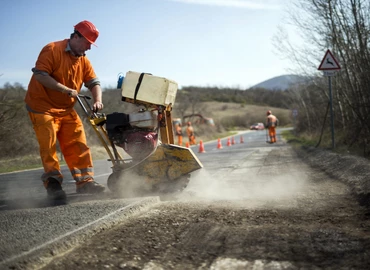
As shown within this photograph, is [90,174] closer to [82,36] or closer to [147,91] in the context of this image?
[147,91]

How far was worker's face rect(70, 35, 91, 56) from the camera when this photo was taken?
6035 millimetres

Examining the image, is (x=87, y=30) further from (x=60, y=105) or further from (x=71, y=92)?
(x=60, y=105)

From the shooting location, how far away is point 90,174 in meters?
6.38

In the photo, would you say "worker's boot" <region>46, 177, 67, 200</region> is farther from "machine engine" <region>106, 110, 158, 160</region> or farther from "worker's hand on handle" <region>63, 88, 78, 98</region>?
"worker's hand on handle" <region>63, 88, 78, 98</region>

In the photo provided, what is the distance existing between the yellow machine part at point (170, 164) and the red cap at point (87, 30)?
5.60 ft

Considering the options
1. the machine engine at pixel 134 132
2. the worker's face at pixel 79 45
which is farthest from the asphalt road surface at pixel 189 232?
the worker's face at pixel 79 45

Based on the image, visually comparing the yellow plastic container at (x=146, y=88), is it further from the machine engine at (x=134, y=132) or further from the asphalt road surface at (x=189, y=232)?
the asphalt road surface at (x=189, y=232)

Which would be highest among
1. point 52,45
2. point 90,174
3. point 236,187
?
point 52,45

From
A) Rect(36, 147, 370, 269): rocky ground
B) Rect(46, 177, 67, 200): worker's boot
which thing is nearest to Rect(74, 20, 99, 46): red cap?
Rect(46, 177, 67, 200): worker's boot

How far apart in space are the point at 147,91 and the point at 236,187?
2.35 m

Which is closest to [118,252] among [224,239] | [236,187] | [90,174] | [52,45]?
[224,239]

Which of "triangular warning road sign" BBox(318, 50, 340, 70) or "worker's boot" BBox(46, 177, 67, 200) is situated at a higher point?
"triangular warning road sign" BBox(318, 50, 340, 70)

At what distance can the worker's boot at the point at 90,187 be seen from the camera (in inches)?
246

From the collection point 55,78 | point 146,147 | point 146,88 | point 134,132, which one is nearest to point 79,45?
point 55,78
